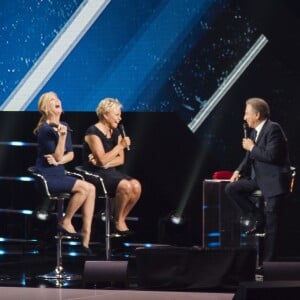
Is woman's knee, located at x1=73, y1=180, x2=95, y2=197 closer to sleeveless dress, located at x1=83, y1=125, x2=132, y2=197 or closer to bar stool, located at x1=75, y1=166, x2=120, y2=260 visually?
bar stool, located at x1=75, y1=166, x2=120, y2=260

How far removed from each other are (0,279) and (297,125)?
10.7ft

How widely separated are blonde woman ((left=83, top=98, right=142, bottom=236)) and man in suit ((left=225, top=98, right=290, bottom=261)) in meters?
0.96

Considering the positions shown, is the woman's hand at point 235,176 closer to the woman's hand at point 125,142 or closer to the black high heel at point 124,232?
the woman's hand at point 125,142

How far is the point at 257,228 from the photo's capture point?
261 inches

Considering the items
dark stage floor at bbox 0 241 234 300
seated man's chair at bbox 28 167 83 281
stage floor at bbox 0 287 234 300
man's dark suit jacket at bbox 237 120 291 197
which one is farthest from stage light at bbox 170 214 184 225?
stage floor at bbox 0 287 234 300

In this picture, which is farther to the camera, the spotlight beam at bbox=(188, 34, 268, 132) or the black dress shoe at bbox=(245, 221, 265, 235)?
the spotlight beam at bbox=(188, 34, 268, 132)

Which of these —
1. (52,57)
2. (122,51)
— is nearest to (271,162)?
(122,51)

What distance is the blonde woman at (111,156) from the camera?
7.18 metres

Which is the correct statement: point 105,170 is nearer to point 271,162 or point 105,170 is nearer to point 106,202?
point 106,202

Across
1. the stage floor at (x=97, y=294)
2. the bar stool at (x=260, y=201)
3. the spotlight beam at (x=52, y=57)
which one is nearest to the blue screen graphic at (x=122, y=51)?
the spotlight beam at (x=52, y=57)

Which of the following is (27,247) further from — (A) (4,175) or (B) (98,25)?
(B) (98,25)

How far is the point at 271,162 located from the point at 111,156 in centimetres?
138

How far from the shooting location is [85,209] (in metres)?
6.91

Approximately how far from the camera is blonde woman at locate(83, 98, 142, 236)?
7176 mm
